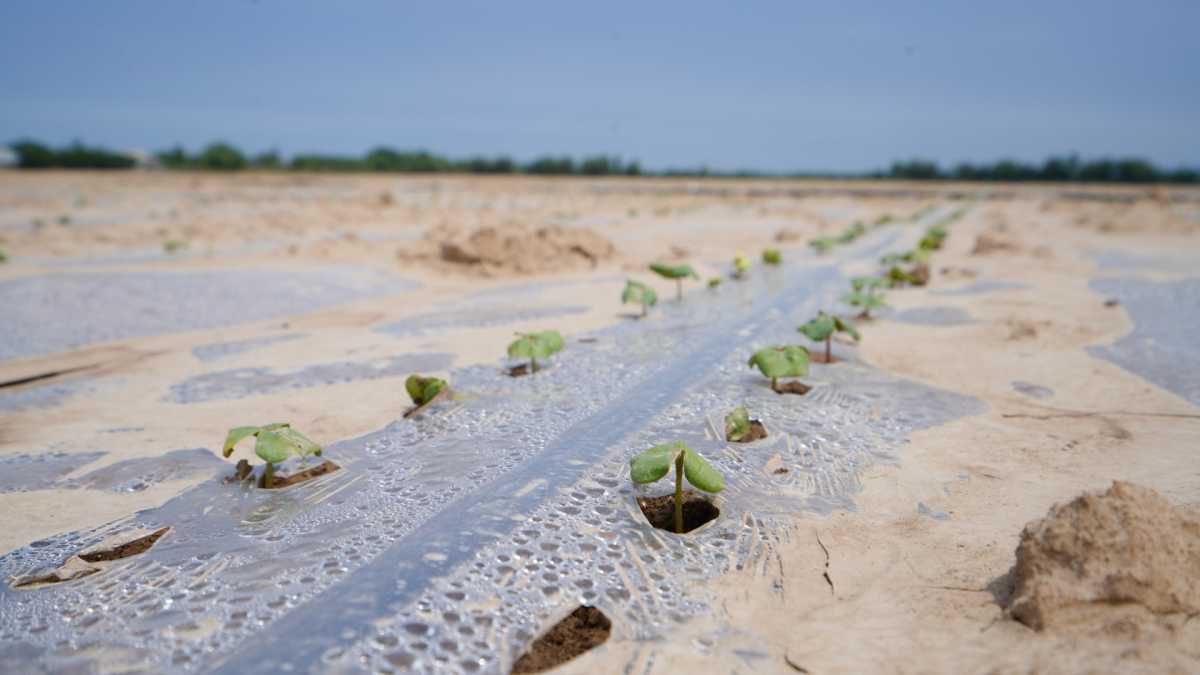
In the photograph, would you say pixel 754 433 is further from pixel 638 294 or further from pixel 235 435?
pixel 638 294

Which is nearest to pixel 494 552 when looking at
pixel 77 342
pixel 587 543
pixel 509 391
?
pixel 587 543

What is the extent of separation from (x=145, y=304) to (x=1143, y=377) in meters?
7.52

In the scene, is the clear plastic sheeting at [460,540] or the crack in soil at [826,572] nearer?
the clear plastic sheeting at [460,540]

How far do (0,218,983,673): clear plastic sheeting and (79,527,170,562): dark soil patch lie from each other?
7 centimetres

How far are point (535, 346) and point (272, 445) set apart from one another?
Result: 1699 mm

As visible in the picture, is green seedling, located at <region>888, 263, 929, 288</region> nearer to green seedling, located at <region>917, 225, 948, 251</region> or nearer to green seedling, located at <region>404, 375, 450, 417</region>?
green seedling, located at <region>917, 225, 948, 251</region>

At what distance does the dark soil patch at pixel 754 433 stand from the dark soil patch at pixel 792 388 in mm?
602

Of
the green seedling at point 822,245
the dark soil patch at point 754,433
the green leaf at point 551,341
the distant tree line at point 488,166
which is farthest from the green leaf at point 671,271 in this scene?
the distant tree line at point 488,166

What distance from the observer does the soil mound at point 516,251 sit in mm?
9289

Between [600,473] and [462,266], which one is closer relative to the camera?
[600,473]

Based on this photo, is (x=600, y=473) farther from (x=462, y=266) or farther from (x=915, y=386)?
(x=462, y=266)

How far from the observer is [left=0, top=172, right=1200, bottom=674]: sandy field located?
190 cm

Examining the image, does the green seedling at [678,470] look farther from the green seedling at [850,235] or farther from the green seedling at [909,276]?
the green seedling at [850,235]

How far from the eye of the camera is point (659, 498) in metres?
2.73
